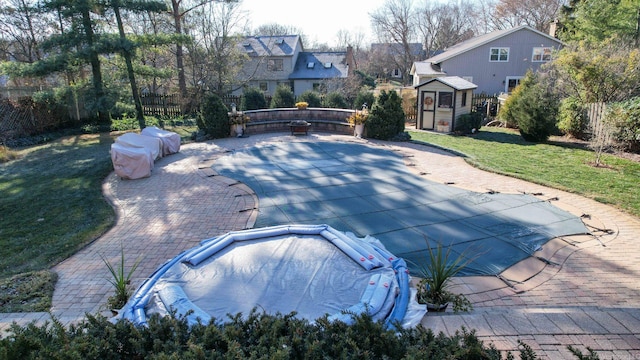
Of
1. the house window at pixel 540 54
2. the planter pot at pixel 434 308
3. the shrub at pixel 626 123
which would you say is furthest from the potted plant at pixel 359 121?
the house window at pixel 540 54

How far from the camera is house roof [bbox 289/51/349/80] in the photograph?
31672 mm

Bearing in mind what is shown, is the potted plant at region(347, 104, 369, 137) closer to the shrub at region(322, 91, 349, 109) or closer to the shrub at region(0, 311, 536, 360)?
the shrub at region(322, 91, 349, 109)

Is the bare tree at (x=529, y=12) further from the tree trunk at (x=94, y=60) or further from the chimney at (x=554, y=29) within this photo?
the tree trunk at (x=94, y=60)

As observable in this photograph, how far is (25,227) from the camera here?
6.32m

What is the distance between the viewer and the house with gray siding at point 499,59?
78.8 ft

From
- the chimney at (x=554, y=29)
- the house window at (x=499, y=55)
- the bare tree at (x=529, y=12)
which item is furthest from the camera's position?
the bare tree at (x=529, y=12)

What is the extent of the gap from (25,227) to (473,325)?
6.87 metres

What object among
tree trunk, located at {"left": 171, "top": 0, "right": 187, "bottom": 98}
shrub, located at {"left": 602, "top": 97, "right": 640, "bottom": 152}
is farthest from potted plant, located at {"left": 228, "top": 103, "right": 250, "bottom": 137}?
shrub, located at {"left": 602, "top": 97, "right": 640, "bottom": 152}

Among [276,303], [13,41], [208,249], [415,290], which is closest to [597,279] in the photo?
[415,290]

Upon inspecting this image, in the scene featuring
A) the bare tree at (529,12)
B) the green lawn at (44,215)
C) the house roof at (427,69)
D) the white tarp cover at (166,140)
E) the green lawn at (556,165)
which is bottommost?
the green lawn at (44,215)

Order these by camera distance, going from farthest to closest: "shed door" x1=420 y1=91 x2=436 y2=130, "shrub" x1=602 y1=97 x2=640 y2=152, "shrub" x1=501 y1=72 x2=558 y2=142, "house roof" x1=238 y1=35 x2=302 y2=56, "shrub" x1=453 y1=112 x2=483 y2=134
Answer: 1. "house roof" x1=238 y1=35 x2=302 y2=56
2. "shed door" x1=420 y1=91 x2=436 y2=130
3. "shrub" x1=453 y1=112 x2=483 y2=134
4. "shrub" x1=501 y1=72 x2=558 y2=142
5. "shrub" x1=602 y1=97 x2=640 y2=152

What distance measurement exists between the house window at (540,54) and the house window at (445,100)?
44.4 ft

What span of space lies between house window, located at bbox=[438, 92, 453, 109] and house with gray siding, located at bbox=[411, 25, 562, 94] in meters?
10.4

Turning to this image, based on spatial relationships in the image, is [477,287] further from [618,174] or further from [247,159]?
[247,159]
